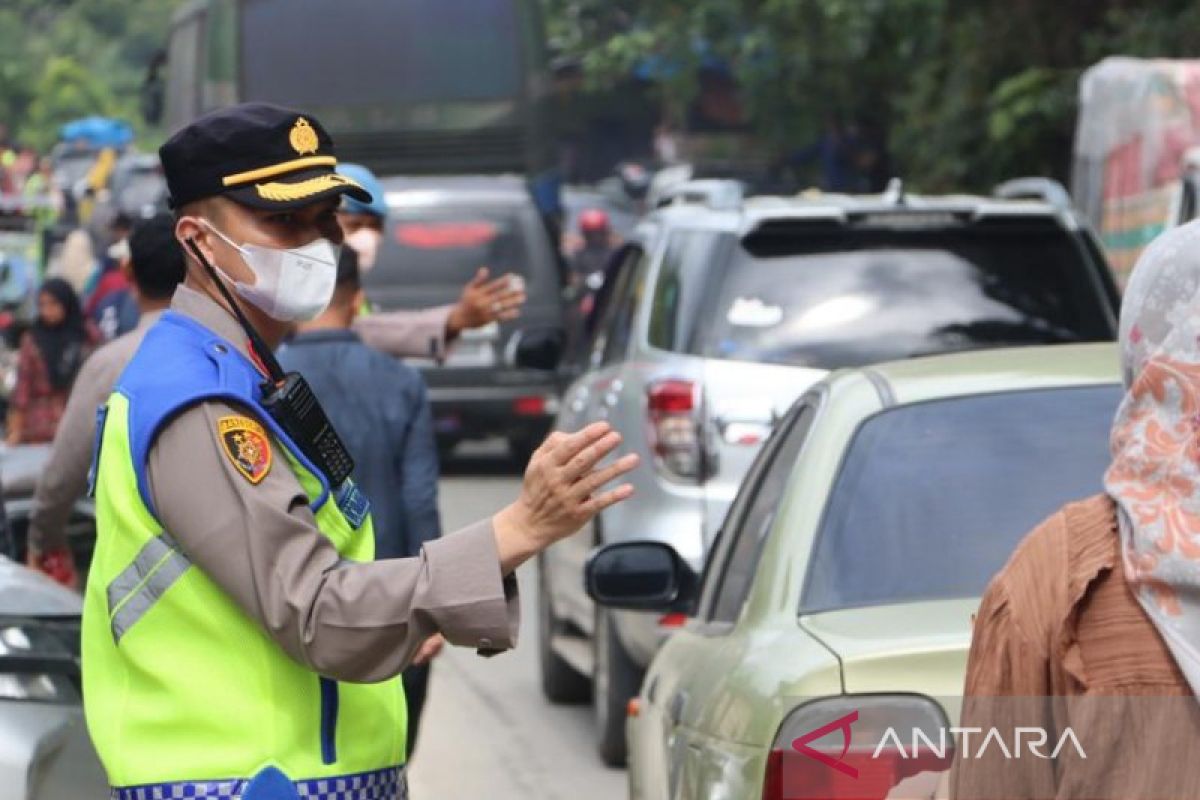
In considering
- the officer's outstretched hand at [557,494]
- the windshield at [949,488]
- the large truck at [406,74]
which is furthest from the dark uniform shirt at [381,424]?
the large truck at [406,74]

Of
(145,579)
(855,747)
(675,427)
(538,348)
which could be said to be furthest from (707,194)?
(145,579)

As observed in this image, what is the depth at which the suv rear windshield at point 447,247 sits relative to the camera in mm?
20062

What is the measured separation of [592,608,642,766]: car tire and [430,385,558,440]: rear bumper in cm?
1020

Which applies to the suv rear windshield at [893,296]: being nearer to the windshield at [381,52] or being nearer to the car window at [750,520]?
the car window at [750,520]

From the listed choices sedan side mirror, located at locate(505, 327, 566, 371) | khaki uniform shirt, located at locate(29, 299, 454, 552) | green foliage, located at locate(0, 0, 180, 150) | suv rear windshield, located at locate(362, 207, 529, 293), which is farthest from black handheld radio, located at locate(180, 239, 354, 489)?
Result: green foliage, located at locate(0, 0, 180, 150)

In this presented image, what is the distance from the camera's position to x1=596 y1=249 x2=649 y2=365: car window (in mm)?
10250

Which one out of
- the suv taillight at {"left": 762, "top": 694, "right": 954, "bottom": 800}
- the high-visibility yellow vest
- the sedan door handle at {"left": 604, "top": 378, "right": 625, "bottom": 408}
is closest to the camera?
the high-visibility yellow vest

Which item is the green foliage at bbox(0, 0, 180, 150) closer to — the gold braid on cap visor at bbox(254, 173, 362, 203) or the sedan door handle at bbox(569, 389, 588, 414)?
the sedan door handle at bbox(569, 389, 588, 414)

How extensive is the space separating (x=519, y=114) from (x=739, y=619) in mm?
24085

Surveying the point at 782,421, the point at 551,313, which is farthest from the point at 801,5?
the point at 782,421

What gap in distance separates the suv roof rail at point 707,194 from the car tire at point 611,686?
1.44 metres

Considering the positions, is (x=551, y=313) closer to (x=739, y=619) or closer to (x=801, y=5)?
(x=801, y=5)

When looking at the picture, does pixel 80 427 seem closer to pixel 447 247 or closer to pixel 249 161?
pixel 249 161

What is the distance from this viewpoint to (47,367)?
663 inches
